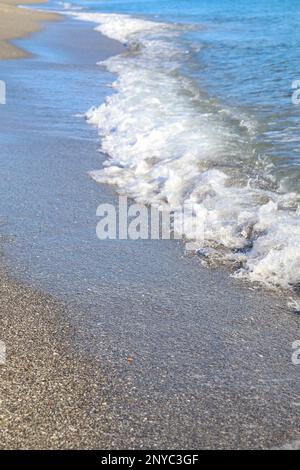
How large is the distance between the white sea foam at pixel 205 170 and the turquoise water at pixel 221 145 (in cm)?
1

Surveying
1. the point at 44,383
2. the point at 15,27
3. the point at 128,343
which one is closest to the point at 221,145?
the point at 128,343

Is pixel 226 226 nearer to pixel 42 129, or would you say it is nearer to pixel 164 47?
pixel 42 129

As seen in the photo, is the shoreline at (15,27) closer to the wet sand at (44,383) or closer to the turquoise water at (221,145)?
the turquoise water at (221,145)

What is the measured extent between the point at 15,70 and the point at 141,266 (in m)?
11.1

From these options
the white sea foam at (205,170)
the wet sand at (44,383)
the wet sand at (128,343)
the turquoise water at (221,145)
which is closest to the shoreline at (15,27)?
the turquoise water at (221,145)

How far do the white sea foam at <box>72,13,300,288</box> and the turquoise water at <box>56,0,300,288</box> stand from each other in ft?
0.04

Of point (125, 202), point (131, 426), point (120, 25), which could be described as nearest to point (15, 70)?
point (125, 202)

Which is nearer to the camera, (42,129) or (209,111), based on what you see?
(42,129)

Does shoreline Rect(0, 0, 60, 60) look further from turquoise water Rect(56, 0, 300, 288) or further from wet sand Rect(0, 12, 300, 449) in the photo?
wet sand Rect(0, 12, 300, 449)

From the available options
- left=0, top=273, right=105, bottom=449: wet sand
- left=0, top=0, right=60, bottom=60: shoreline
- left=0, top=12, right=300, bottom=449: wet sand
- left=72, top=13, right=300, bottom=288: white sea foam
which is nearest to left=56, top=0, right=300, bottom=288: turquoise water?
left=72, top=13, right=300, bottom=288: white sea foam

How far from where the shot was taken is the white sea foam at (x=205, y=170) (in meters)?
4.79

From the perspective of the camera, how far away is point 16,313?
3.85 m

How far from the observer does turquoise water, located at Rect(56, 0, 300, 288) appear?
504cm
